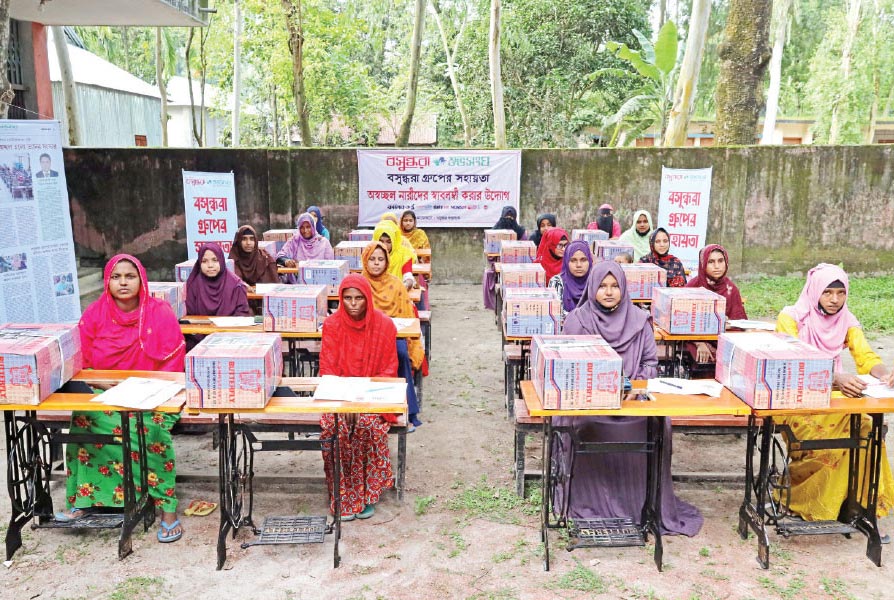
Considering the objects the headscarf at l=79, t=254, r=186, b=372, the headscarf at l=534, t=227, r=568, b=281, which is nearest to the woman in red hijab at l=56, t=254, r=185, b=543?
the headscarf at l=79, t=254, r=186, b=372

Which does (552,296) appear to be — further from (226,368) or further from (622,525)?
(226,368)

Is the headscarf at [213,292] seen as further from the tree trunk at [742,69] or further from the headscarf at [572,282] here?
the tree trunk at [742,69]

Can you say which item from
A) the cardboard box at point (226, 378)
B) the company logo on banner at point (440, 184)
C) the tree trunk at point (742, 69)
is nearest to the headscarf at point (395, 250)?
the company logo on banner at point (440, 184)

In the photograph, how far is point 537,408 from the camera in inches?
141

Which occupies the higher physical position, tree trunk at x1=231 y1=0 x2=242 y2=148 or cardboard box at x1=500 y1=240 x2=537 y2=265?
tree trunk at x1=231 y1=0 x2=242 y2=148

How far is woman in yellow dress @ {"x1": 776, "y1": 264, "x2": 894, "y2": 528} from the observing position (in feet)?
13.5

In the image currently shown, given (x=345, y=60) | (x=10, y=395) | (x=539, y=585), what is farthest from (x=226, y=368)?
(x=345, y=60)

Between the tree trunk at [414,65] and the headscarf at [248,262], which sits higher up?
the tree trunk at [414,65]

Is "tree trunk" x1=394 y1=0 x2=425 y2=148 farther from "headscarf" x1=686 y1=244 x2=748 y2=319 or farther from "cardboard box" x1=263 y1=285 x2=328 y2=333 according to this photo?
"cardboard box" x1=263 y1=285 x2=328 y2=333

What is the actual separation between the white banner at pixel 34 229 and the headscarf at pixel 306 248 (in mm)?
3121

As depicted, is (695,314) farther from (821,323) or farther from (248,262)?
(248,262)

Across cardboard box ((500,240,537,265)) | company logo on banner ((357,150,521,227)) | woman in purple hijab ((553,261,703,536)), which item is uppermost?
company logo on banner ((357,150,521,227))

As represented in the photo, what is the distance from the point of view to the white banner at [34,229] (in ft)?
19.0

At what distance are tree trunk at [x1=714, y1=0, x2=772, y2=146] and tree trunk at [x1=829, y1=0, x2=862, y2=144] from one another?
17.6 m
